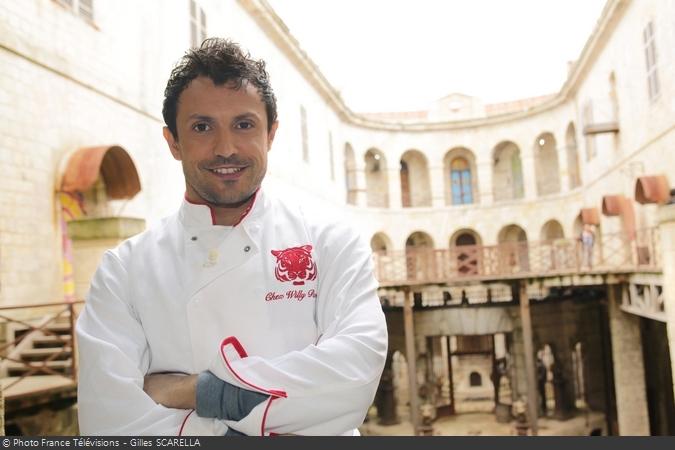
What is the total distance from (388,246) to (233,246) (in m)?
11.2

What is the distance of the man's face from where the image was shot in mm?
1905

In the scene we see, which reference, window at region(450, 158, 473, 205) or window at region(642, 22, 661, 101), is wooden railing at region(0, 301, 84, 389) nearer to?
window at region(642, 22, 661, 101)

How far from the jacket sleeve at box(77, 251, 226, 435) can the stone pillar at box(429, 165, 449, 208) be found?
386 inches

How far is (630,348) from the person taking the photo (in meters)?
9.21

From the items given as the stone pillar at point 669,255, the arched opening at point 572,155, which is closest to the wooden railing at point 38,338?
the stone pillar at point 669,255

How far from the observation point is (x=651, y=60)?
657cm

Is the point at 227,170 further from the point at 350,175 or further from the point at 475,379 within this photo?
the point at 475,379

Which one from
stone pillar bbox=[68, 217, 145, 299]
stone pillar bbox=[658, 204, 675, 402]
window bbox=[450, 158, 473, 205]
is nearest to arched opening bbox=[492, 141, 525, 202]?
window bbox=[450, 158, 473, 205]

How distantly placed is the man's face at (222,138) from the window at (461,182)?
32.2 ft

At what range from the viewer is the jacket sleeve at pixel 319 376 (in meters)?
1.66

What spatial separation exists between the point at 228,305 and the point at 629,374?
925cm

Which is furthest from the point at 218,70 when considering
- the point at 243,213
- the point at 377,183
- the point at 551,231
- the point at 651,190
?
the point at 377,183
